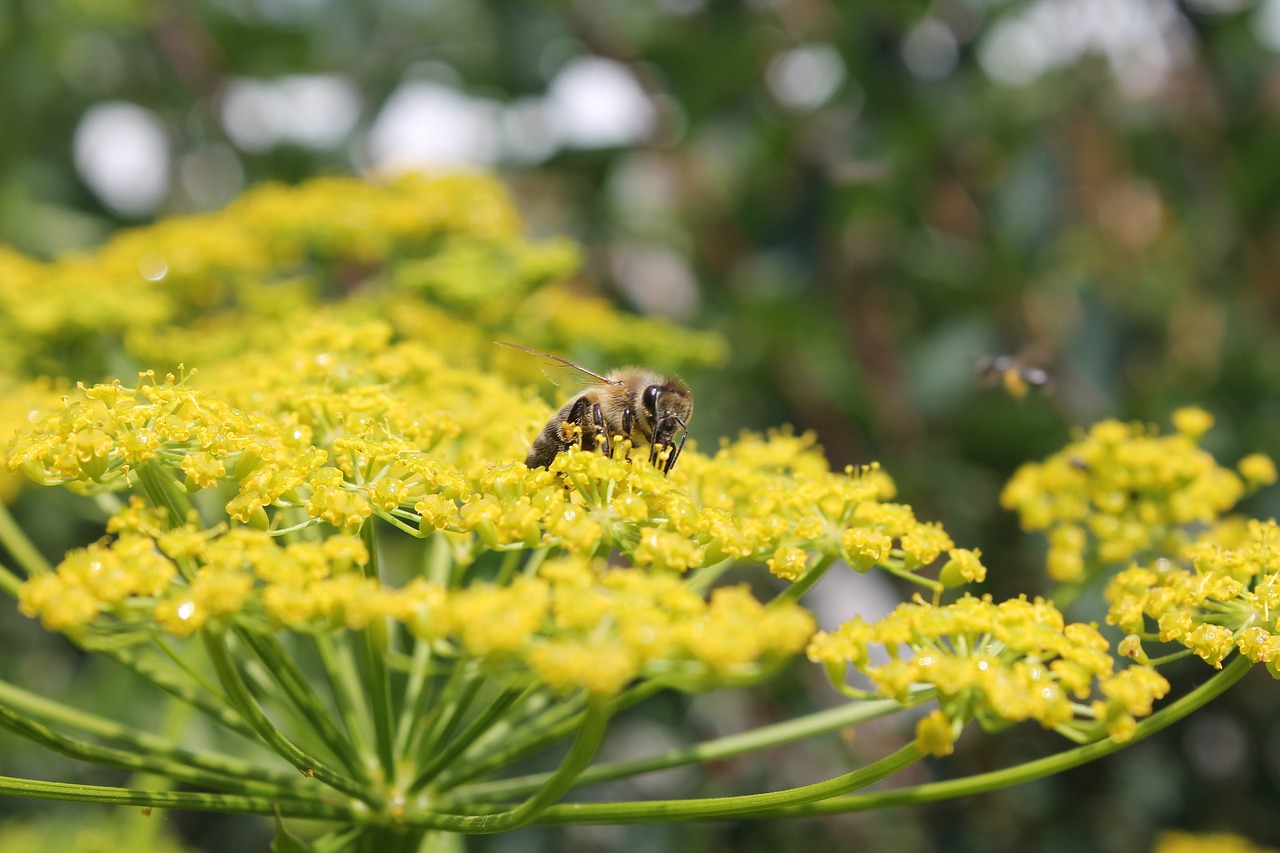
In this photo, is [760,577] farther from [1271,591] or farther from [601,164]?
[1271,591]

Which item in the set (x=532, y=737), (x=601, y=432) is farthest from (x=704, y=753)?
(x=601, y=432)

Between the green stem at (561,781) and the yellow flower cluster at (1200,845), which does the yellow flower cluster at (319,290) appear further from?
the yellow flower cluster at (1200,845)

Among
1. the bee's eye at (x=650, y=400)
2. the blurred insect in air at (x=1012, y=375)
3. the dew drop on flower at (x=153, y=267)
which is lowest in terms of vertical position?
the bee's eye at (x=650, y=400)

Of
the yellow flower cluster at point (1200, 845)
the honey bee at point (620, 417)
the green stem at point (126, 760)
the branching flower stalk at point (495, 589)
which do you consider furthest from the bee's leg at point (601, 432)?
the yellow flower cluster at point (1200, 845)

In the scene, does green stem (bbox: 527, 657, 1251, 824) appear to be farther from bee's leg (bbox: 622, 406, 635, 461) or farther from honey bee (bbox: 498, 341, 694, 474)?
bee's leg (bbox: 622, 406, 635, 461)

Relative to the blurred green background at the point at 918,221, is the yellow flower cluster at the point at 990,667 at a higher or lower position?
lower

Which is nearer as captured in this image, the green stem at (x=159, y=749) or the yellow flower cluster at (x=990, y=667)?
the yellow flower cluster at (x=990, y=667)

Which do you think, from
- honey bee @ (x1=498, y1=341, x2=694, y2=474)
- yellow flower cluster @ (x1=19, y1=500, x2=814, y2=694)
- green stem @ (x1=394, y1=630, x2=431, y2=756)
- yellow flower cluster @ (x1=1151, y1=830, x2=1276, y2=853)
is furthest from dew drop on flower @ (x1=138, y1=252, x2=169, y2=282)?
yellow flower cluster @ (x1=1151, y1=830, x2=1276, y2=853)

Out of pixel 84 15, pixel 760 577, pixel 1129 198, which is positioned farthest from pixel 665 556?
pixel 84 15
